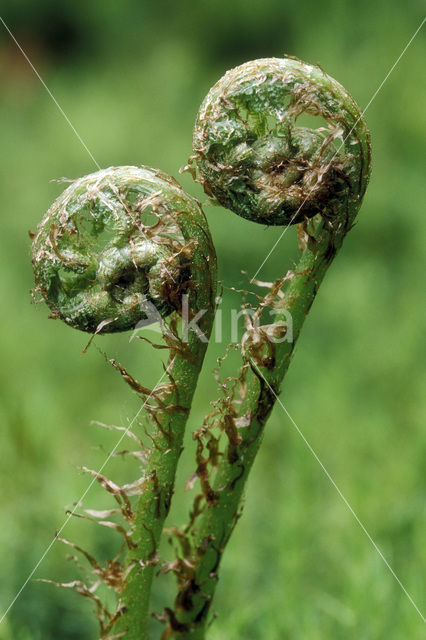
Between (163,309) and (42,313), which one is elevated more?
(163,309)

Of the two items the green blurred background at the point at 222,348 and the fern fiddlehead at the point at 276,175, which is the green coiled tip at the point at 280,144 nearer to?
the fern fiddlehead at the point at 276,175

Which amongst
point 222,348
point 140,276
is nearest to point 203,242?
point 140,276

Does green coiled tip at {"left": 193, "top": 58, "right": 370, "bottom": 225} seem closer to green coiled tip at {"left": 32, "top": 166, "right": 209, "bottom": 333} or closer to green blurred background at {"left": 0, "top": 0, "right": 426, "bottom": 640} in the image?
green coiled tip at {"left": 32, "top": 166, "right": 209, "bottom": 333}

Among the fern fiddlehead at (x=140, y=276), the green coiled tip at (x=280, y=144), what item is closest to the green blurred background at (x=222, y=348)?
the fern fiddlehead at (x=140, y=276)

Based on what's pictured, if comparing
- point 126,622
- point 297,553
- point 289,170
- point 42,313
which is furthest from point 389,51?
point 126,622

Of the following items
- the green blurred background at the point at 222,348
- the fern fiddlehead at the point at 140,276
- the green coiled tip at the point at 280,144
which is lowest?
the green blurred background at the point at 222,348

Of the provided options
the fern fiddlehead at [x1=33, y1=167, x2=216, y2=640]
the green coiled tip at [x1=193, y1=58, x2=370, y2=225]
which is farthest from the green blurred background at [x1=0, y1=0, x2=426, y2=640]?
the green coiled tip at [x1=193, y1=58, x2=370, y2=225]

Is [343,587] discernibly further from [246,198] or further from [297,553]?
[246,198]
